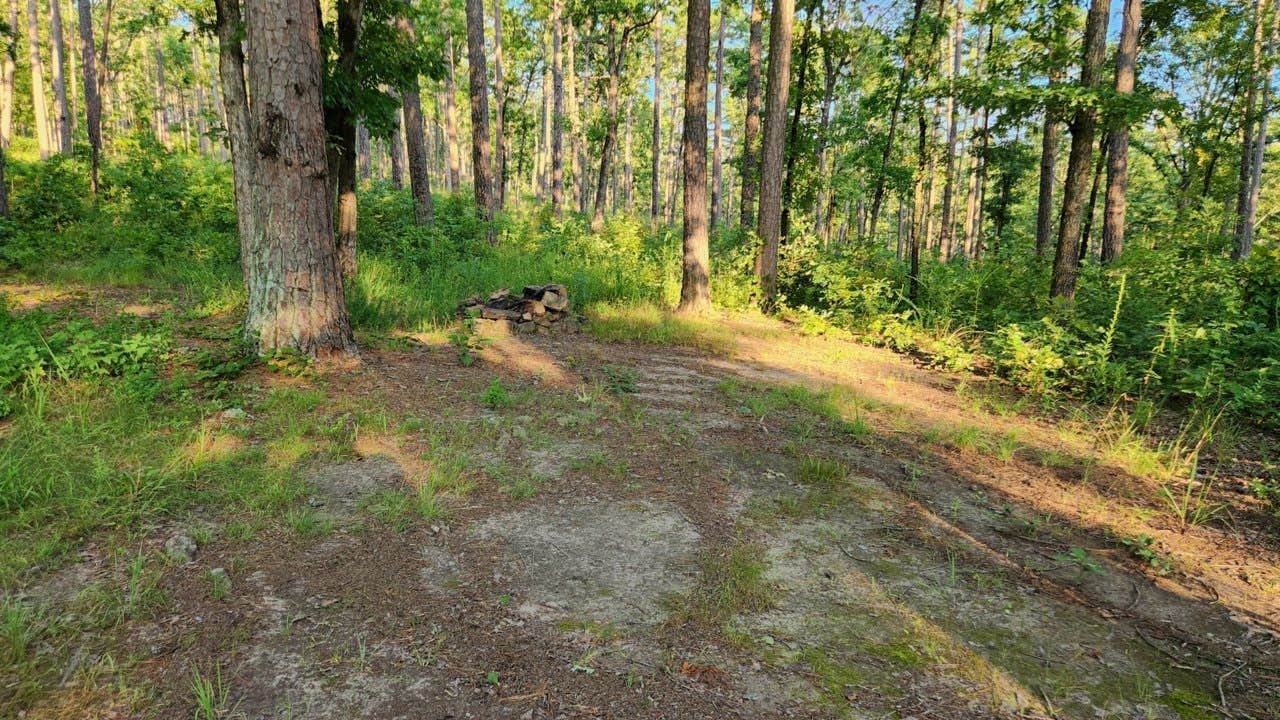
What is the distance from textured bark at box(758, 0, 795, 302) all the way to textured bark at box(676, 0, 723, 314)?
1.27 m

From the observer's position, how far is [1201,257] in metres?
8.77

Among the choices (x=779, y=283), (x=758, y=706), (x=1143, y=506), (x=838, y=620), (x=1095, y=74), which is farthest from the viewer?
(x=779, y=283)

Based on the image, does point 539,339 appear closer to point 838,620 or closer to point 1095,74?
point 838,620

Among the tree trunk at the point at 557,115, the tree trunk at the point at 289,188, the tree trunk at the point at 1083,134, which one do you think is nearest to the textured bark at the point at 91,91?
the tree trunk at the point at 557,115

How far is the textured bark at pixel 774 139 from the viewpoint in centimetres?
1084

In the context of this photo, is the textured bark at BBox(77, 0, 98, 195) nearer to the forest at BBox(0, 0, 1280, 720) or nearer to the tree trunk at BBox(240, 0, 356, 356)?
the forest at BBox(0, 0, 1280, 720)

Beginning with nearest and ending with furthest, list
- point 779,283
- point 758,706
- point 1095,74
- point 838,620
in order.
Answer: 1. point 758,706
2. point 838,620
3. point 1095,74
4. point 779,283

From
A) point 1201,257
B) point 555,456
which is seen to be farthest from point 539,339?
point 1201,257

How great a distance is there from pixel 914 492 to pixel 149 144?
73.8ft

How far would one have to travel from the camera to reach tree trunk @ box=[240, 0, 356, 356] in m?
5.39

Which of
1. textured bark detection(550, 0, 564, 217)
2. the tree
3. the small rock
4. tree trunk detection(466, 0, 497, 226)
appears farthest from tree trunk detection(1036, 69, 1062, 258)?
the small rock

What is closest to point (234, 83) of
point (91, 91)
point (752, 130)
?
point (752, 130)

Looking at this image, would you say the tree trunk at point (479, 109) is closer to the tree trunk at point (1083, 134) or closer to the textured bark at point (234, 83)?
the textured bark at point (234, 83)

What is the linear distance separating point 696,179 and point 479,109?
7.12 metres
